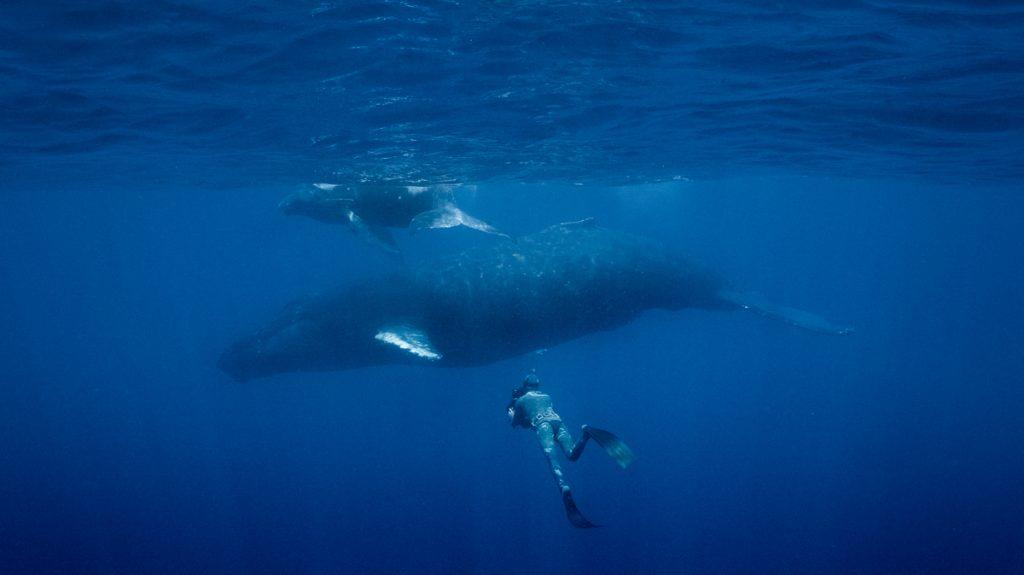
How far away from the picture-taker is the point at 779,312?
52.9 feet

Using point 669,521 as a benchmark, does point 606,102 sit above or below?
above

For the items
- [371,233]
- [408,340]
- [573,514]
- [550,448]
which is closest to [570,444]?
[550,448]

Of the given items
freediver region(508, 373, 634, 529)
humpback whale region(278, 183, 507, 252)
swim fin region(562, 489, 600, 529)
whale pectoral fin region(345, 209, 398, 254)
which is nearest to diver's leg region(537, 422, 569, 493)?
freediver region(508, 373, 634, 529)

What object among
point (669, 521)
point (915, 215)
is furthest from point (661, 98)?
point (915, 215)

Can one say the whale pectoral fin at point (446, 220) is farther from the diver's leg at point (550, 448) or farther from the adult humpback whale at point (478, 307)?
the diver's leg at point (550, 448)

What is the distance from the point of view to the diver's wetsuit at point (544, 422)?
8.29 metres

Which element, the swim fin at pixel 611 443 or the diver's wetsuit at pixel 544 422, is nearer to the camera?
the swim fin at pixel 611 443

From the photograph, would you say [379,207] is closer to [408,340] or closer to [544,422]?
[408,340]

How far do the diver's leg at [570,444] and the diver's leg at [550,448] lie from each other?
132mm

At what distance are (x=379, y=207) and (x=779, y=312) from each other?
10.9 metres

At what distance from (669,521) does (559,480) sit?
19.2 m

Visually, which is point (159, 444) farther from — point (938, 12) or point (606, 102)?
point (938, 12)

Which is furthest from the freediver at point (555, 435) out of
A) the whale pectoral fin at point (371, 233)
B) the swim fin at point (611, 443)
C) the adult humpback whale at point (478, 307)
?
the whale pectoral fin at point (371, 233)

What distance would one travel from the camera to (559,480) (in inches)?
313
